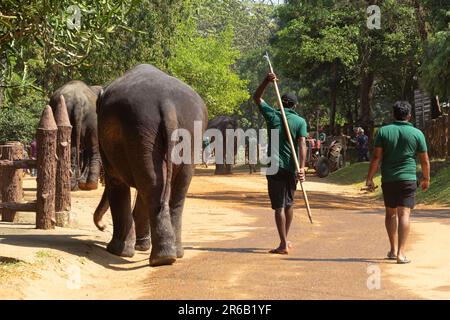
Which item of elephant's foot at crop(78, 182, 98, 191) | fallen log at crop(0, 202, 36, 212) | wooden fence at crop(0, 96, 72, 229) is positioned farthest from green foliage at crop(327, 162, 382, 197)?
fallen log at crop(0, 202, 36, 212)

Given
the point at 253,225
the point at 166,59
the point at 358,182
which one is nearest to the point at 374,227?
the point at 253,225

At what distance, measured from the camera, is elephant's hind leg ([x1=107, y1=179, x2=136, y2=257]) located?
1007 cm

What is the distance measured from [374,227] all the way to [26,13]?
6.59 metres

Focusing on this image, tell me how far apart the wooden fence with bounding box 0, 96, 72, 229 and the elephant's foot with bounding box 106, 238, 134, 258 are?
6.66 feet

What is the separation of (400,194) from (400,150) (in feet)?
1.60

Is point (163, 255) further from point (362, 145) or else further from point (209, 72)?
point (209, 72)

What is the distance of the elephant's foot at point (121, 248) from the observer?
10.0 meters

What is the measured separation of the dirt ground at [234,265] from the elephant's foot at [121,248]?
119mm

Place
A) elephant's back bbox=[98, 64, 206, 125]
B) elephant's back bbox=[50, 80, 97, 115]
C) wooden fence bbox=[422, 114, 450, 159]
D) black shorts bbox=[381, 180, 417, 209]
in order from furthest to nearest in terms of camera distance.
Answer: wooden fence bbox=[422, 114, 450, 159] < elephant's back bbox=[50, 80, 97, 115] < black shorts bbox=[381, 180, 417, 209] < elephant's back bbox=[98, 64, 206, 125]

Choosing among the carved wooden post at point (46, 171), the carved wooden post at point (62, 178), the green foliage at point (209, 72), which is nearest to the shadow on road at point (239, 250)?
the carved wooden post at point (46, 171)

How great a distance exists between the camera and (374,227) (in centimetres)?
1337

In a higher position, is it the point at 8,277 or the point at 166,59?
the point at 166,59

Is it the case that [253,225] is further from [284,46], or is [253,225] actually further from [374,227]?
[284,46]

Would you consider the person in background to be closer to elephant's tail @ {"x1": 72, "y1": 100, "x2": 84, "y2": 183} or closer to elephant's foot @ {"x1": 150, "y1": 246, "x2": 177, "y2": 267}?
elephant's tail @ {"x1": 72, "y1": 100, "x2": 84, "y2": 183}
